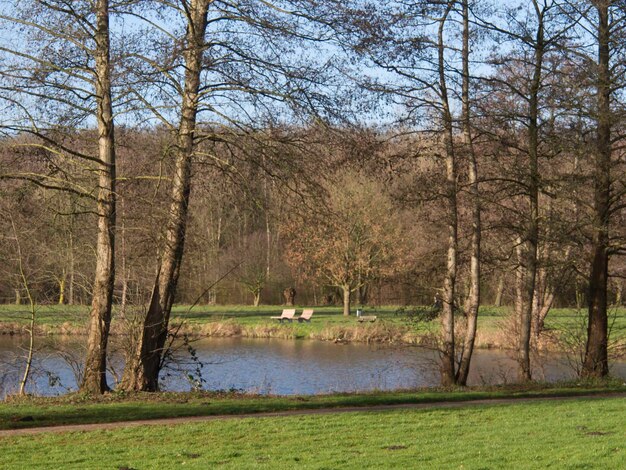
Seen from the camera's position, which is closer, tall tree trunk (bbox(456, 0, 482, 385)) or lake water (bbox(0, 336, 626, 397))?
tall tree trunk (bbox(456, 0, 482, 385))

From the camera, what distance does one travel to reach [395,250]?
124 ft

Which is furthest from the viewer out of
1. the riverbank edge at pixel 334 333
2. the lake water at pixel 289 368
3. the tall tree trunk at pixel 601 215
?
the riverbank edge at pixel 334 333

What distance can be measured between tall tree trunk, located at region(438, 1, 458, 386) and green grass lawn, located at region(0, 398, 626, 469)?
16.6ft

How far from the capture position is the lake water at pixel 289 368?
16.8m

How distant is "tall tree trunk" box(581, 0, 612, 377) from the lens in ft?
51.0

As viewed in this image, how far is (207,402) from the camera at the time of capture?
1223 cm

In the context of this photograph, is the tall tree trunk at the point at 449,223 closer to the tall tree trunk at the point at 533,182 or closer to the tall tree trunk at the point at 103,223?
the tall tree trunk at the point at 533,182

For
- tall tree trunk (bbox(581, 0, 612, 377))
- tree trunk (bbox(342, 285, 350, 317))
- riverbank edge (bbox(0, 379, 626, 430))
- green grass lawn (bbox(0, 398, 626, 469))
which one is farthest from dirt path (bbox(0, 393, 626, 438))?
Result: tree trunk (bbox(342, 285, 350, 317))

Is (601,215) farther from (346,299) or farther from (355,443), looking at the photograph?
(346,299)

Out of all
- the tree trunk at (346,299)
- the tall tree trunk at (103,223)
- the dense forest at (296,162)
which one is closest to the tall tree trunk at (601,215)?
the dense forest at (296,162)

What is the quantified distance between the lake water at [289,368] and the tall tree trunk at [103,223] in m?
1.23

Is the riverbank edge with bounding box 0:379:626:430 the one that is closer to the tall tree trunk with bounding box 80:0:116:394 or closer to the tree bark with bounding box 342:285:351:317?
the tall tree trunk with bounding box 80:0:116:394

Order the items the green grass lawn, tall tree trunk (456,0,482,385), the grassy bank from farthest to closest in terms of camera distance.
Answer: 1. the grassy bank
2. tall tree trunk (456,0,482,385)
3. the green grass lawn

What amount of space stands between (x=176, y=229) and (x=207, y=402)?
9.68ft
